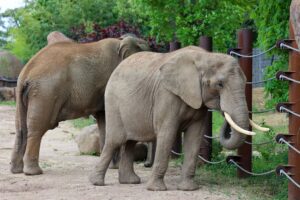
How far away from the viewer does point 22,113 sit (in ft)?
29.2

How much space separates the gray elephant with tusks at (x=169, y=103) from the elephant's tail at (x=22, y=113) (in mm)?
1392

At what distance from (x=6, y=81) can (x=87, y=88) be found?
19851 mm

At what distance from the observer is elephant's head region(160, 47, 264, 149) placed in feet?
22.2

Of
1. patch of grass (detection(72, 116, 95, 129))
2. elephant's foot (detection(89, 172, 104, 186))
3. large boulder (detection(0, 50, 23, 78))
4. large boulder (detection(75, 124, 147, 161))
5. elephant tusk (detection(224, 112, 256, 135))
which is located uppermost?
elephant tusk (detection(224, 112, 256, 135))

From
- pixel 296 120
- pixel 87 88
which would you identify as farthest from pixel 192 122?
pixel 87 88

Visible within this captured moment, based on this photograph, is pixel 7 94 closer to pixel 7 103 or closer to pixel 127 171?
pixel 7 103

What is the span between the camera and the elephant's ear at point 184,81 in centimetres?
705

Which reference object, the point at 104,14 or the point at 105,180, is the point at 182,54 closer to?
the point at 105,180

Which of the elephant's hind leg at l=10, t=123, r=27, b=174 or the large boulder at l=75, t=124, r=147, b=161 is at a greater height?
the elephant's hind leg at l=10, t=123, r=27, b=174

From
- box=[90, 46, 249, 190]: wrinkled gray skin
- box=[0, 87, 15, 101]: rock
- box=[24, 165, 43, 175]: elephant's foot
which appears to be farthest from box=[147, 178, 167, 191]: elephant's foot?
box=[0, 87, 15, 101]: rock

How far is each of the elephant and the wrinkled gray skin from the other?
109 centimetres

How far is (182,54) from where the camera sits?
7.29 meters

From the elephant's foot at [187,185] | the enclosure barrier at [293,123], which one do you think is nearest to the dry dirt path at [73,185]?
the elephant's foot at [187,185]

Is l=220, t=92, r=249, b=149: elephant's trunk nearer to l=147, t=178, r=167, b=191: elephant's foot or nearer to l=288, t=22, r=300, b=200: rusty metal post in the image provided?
l=288, t=22, r=300, b=200: rusty metal post
